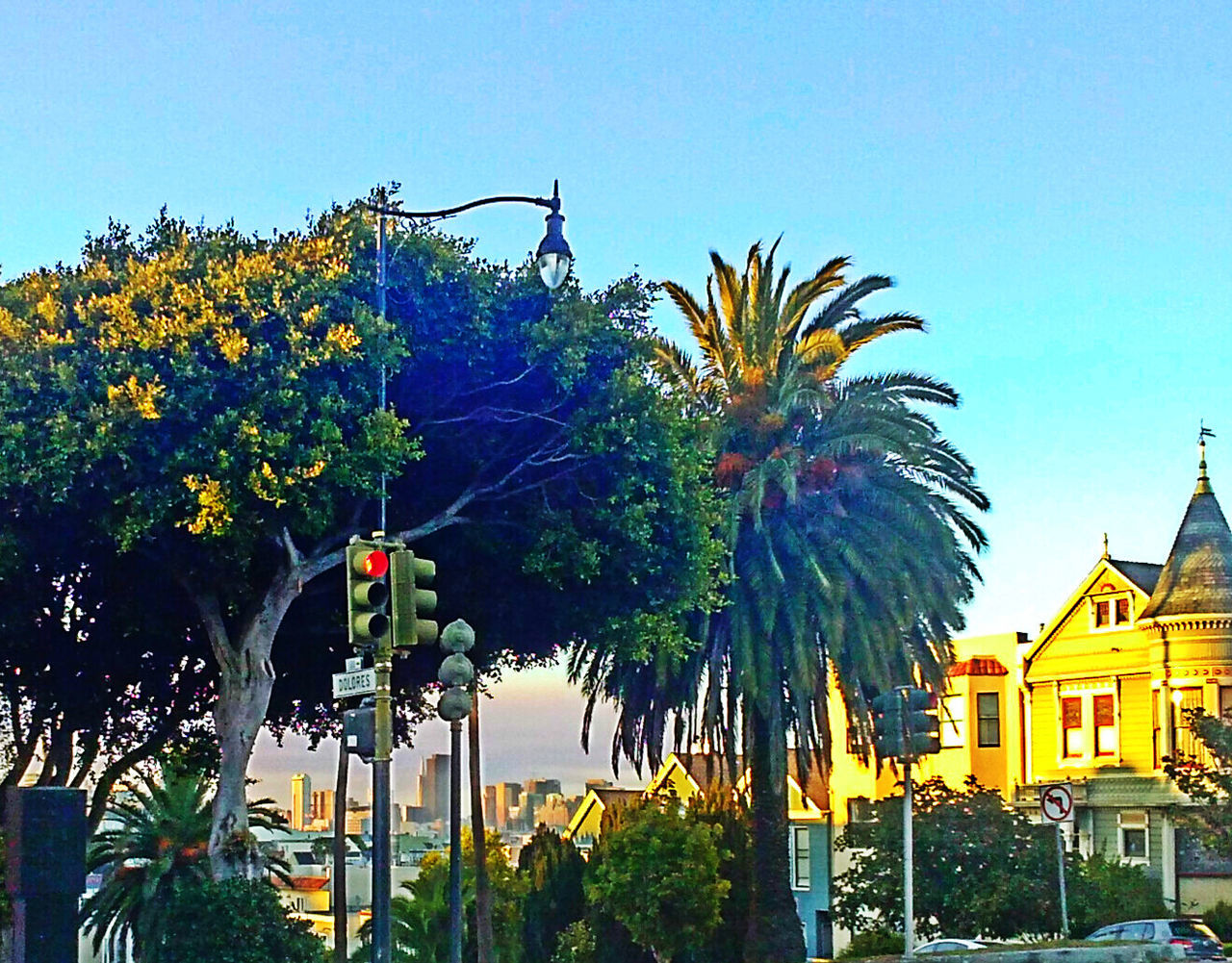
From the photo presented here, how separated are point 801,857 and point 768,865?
96.2 feet

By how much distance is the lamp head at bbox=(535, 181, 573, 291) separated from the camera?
2103 centimetres

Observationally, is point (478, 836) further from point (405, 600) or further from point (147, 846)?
point (405, 600)

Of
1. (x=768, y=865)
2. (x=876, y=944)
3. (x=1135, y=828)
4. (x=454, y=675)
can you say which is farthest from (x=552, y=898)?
(x=454, y=675)

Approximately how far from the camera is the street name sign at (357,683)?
17.0 meters

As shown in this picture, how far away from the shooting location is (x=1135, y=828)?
53438mm

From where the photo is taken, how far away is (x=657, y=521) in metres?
28.2

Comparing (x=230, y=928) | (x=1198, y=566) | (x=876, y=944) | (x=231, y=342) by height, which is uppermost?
(x=231, y=342)

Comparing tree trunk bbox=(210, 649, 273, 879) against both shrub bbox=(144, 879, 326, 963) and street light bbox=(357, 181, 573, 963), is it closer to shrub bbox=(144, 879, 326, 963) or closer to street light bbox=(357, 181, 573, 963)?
shrub bbox=(144, 879, 326, 963)

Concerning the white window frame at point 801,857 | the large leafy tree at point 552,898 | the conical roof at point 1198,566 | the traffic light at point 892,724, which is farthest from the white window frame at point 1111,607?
the traffic light at point 892,724

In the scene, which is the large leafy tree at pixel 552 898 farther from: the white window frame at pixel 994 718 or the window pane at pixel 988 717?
the window pane at pixel 988 717

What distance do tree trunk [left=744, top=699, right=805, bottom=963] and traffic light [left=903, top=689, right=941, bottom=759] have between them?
40.3 feet

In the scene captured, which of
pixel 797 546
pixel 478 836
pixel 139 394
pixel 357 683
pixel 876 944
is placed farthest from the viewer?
pixel 876 944

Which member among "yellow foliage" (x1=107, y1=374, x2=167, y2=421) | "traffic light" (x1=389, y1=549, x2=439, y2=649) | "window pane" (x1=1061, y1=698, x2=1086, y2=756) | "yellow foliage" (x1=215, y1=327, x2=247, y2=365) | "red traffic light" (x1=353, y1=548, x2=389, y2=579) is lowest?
"window pane" (x1=1061, y1=698, x2=1086, y2=756)

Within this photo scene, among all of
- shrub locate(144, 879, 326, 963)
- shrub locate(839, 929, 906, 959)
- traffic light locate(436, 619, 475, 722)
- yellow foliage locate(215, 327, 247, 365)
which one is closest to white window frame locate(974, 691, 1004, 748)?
shrub locate(839, 929, 906, 959)
